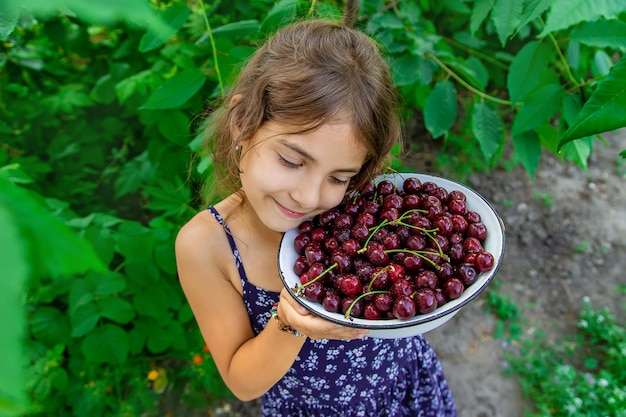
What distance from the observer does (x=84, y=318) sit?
1.83 m

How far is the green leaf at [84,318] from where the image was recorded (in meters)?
1.80

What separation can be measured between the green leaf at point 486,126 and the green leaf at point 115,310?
145cm

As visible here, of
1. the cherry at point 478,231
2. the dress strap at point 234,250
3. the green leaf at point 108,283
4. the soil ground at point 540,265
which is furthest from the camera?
the soil ground at point 540,265

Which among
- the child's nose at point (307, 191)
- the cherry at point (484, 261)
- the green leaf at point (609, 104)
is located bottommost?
the cherry at point (484, 261)

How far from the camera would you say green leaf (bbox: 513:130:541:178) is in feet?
5.01

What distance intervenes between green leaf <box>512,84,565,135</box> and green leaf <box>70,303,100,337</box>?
164 centimetres

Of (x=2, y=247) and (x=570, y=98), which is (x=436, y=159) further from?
(x=2, y=247)

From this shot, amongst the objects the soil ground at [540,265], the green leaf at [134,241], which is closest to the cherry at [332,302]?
the green leaf at [134,241]

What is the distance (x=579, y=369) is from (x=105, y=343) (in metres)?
2.51

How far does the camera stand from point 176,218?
1.95m

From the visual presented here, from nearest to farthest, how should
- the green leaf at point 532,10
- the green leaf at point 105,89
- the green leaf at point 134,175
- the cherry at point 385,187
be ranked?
the green leaf at point 532,10
the cherry at point 385,187
the green leaf at point 105,89
the green leaf at point 134,175

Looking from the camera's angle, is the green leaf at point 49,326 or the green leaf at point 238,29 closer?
the green leaf at point 238,29

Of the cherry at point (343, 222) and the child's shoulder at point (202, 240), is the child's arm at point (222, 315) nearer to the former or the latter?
the child's shoulder at point (202, 240)

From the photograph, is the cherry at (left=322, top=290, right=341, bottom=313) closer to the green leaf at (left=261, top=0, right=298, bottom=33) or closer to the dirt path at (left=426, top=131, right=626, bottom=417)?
the green leaf at (left=261, top=0, right=298, bottom=33)
